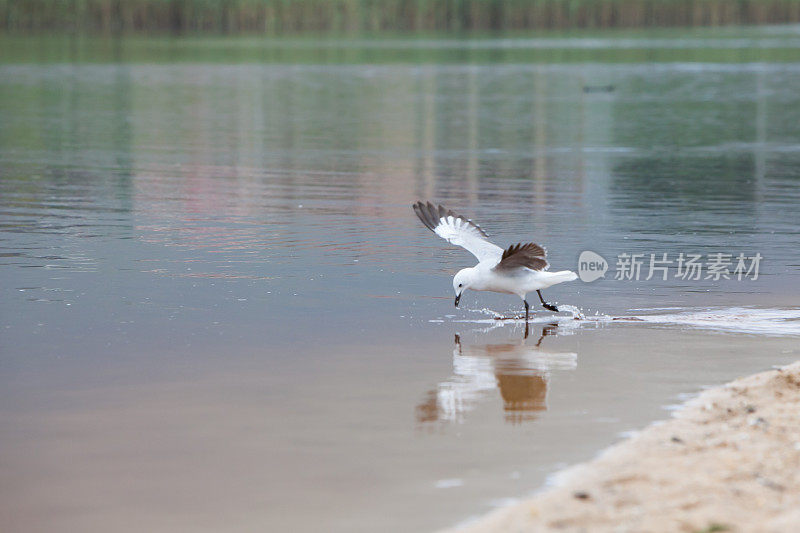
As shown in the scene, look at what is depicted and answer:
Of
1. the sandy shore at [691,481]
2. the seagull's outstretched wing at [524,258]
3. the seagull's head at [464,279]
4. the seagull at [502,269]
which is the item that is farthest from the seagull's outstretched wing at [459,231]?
the sandy shore at [691,481]

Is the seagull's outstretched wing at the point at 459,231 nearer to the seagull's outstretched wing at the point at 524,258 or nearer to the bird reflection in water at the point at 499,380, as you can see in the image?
the seagull's outstretched wing at the point at 524,258

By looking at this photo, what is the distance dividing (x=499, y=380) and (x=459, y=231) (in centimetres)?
275

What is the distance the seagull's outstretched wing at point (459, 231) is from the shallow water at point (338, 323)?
625mm

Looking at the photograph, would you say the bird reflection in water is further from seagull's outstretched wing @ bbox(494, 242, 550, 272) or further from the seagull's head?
seagull's outstretched wing @ bbox(494, 242, 550, 272)

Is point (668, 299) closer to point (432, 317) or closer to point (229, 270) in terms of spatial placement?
point (432, 317)

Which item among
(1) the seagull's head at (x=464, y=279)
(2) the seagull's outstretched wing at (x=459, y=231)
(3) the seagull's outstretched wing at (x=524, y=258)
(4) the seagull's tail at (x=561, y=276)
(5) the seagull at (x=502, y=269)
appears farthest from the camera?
(2) the seagull's outstretched wing at (x=459, y=231)

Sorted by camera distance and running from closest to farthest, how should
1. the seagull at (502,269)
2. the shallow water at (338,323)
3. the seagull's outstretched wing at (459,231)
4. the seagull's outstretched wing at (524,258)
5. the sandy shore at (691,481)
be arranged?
the sandy shore at (691,481), the shallow water at (338,323), the seagull's outstretched wing at (524,258), the seagull at (502,269), the seagull's outstretched wing at (459,231)

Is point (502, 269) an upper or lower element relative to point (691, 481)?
upper

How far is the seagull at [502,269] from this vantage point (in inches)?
429

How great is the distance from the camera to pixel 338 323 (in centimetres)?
1166

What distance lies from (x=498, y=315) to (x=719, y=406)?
12.7 ft

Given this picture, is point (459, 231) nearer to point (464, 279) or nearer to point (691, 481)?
point (464, 279)

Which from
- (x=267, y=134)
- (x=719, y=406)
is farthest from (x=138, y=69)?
(x=719, y=406)

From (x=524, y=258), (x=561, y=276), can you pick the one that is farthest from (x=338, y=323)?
(x=561, y=276)
